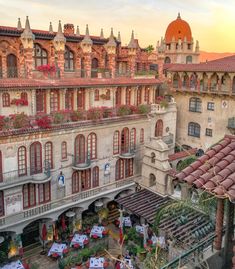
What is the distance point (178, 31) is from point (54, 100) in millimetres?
50013

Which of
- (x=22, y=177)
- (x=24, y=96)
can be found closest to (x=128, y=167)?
(x=22, y=177)

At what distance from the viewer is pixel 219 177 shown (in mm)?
8500

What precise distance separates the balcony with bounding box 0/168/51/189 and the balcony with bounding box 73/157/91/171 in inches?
121

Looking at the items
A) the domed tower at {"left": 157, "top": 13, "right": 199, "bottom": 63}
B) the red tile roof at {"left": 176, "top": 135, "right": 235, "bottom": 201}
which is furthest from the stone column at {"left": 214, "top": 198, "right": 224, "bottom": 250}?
the domed tower at {"left": 157, "top": 13, "right": 199, "bottom": 63}

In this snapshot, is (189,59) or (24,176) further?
(189,59)

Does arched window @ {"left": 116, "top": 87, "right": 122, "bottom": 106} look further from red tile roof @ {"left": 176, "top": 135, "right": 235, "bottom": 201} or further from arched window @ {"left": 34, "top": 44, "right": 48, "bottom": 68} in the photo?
red tile roof @ {"left": 176, "top": 135, "right": 235, "bottom": 201}

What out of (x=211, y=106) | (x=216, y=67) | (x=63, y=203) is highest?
(x=216, y=67)

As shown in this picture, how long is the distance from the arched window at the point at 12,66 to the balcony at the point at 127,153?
14315 mm

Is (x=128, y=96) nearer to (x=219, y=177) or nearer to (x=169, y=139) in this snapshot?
(x=169, y=139)

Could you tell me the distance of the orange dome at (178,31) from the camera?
238ft

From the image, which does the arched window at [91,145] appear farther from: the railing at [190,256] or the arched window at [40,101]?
the railing at [190,256]

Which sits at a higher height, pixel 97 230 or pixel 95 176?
pixel 95 176

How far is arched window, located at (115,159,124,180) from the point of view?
35.6 m

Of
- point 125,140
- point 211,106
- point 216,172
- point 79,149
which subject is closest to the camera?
point 216,172
